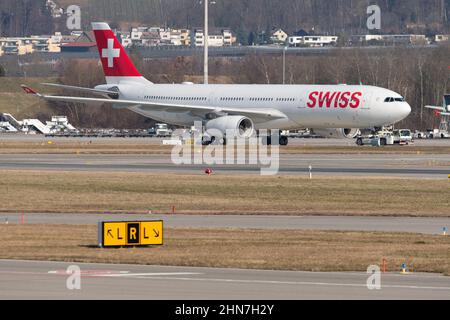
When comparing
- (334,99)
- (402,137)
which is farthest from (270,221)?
(402,137)

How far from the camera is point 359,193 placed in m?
50.6

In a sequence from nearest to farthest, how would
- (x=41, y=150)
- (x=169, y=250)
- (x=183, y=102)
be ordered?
(x=169, y=250) → (x=41, y=150) → (x=183, y=102)

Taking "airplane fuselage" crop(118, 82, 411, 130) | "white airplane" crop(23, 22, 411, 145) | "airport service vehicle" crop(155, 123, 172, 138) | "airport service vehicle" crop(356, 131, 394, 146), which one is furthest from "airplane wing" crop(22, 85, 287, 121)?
"airport service vehicle" crop(155, 123, 172, 138)

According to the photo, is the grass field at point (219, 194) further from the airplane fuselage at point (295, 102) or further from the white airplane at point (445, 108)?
the white airplane at point (445, 108)

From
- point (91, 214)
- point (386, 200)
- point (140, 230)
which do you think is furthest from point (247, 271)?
point (386, 200)

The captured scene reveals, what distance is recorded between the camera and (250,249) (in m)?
32.2

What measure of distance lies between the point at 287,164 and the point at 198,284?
43.8m

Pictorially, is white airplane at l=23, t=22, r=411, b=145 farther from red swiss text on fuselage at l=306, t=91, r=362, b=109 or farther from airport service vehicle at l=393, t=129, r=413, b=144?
airport service vehicle at l=393, t=129, r=413, b=144

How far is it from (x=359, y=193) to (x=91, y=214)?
12.4m

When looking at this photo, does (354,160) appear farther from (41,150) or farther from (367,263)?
(367,263)

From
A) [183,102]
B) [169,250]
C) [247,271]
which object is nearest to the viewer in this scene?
[247,271]

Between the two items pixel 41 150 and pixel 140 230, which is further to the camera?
pixel 41 150

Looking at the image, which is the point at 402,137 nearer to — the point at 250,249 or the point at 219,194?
the point at 219,194

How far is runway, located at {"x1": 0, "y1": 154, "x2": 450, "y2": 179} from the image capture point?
2484 inches
